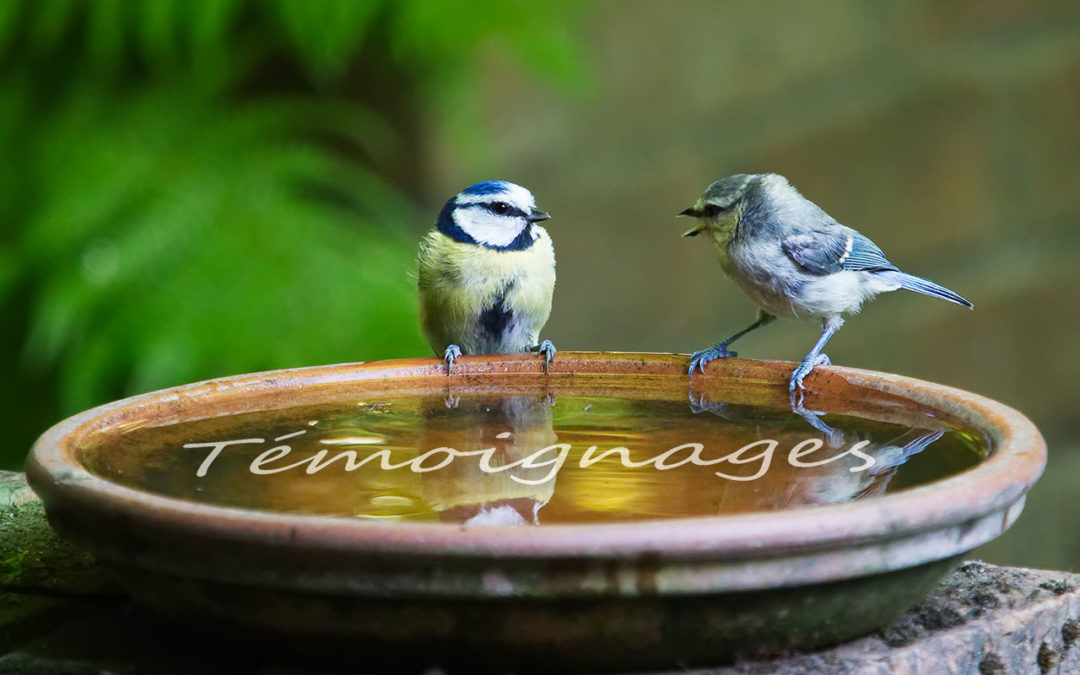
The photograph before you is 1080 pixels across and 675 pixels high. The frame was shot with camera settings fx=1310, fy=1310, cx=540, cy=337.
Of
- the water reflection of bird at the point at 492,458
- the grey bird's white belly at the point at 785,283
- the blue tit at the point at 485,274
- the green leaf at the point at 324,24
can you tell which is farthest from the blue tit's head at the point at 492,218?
the green leaf at the point at 324,24

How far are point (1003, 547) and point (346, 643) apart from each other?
444 cm

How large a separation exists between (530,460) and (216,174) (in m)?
2.44

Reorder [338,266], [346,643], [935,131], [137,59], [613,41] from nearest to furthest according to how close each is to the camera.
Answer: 1. [346,643]
2. [338,266]
3. [137,59]
4. [613,41]
5. [935,131]

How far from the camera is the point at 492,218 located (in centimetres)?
268

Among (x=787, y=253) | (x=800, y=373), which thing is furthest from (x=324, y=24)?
(x=800, y=373)

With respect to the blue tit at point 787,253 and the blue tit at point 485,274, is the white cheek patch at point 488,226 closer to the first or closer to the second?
the blue tit at point 485,274

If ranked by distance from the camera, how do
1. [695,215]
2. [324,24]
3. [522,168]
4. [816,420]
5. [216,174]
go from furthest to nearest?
1. [522,168]
2. [216,174]
3. [324,24]
4. [695,215]
5. [816,420]

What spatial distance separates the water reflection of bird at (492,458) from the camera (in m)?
1.43

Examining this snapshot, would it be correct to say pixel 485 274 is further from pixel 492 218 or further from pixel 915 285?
pixel 915 285

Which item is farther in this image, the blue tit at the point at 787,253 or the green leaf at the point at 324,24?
the green leaf at the point at 324,24

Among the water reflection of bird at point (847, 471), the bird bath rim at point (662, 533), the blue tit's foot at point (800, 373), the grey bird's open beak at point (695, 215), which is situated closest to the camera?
the bird bath rim at point (662, 533)

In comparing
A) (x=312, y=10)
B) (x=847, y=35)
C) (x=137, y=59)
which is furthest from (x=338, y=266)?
(x=847, y=35)

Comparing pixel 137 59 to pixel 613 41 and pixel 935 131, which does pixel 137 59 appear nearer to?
pixel 613 41

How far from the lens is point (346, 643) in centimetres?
124
